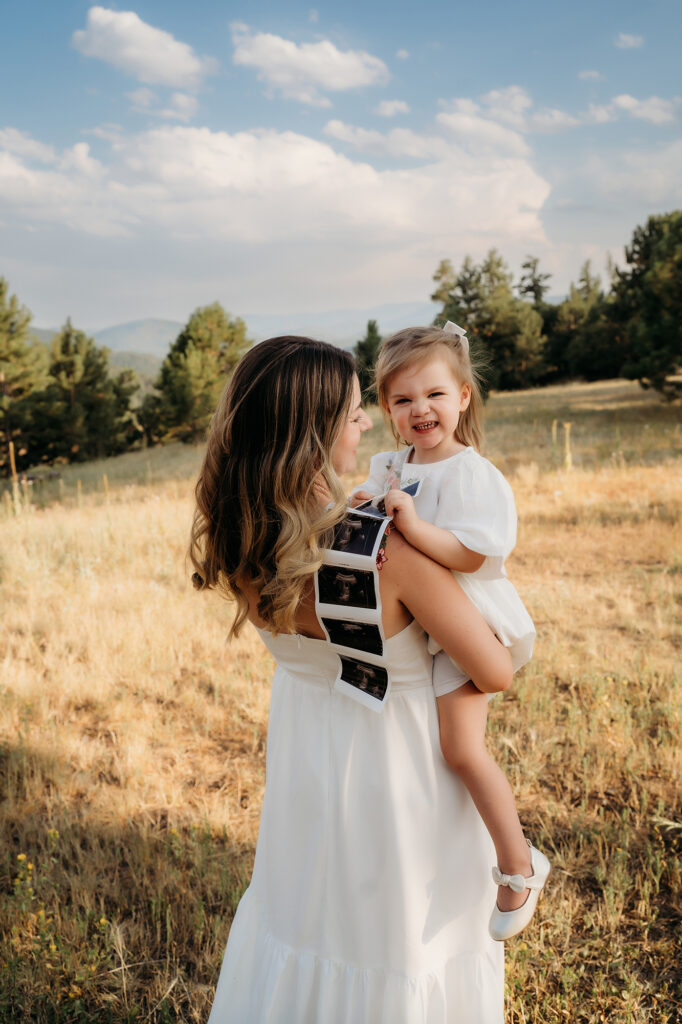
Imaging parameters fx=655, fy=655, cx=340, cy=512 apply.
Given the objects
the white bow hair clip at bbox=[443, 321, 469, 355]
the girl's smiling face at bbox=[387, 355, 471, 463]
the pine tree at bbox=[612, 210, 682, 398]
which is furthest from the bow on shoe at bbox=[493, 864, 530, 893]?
the pine tree at bbox=[612, 210, 682, 398]

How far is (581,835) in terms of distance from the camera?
9.03ft

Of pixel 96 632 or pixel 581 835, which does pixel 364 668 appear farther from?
pixel 96 632

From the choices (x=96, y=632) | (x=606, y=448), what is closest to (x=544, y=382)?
(x=606, y=448)

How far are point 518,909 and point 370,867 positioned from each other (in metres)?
0.37

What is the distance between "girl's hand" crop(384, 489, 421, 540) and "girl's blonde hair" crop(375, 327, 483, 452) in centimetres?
78

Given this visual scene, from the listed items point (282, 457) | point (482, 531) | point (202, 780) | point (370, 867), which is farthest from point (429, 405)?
point (202, 780)

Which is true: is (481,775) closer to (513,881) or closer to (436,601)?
(513,881)

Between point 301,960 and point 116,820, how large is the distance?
180cm

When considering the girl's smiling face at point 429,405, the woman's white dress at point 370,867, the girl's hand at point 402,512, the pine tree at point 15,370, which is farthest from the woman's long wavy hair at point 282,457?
the pine tree at point 15,370

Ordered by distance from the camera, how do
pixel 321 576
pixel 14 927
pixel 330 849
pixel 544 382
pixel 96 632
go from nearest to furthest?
pixel 321 576, pixel 330 849, pixel 14 927, pixel 96 632, pixel 544 382

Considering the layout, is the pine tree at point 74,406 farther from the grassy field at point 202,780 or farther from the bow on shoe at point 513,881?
the bow on shoe at point 513,881

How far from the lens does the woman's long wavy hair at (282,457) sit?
54.5 inches

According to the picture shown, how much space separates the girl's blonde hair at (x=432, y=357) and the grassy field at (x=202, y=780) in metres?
1.78

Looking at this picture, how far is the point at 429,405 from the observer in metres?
2.07
